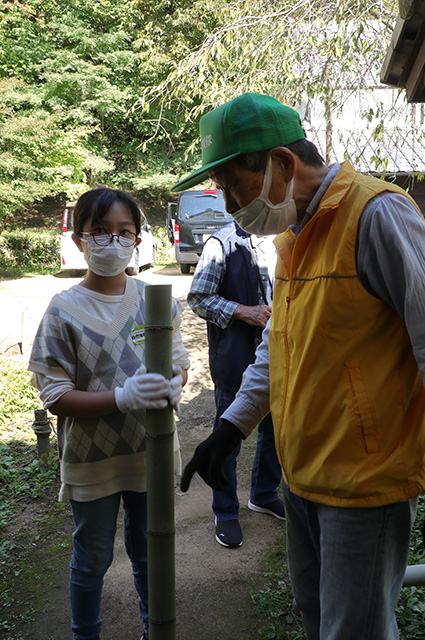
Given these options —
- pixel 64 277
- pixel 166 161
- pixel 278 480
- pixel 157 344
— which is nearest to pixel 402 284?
pixel 157 344

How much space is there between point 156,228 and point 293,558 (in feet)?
74.2

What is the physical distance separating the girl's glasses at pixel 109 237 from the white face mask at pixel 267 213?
649mm

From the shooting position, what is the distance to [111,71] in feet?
75.9

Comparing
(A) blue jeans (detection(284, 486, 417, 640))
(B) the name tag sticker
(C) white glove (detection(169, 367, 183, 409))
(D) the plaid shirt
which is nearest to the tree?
(D) the plaid shirt

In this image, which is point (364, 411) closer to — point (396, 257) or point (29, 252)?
point (396, 257)

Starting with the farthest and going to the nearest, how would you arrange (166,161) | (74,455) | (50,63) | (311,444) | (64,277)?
(166,161) < (50,63) < (64,277) < (74,455) < (311,444)

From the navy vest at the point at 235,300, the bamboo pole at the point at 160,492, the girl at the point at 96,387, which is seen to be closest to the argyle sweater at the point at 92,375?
the girl at the point at 96,387

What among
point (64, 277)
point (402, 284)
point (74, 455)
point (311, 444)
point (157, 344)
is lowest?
point (64, 277)

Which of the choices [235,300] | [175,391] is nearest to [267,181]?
[175,391]

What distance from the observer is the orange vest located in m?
1.41

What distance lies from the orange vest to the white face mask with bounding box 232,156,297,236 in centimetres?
17

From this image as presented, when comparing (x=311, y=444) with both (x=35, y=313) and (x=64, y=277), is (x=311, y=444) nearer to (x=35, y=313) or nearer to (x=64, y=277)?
(x=35, y=313)

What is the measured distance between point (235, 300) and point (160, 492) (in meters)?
1.85

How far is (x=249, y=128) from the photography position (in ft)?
5.24
